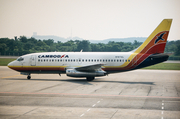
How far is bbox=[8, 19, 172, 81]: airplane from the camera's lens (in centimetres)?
3250

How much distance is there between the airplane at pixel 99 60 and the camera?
32.5 m

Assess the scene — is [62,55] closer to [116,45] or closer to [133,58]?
[133,58]

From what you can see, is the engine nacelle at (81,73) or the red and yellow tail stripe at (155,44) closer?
the engine nacelle at (81,73)

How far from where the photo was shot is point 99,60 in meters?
34.3

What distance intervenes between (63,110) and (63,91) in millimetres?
7993

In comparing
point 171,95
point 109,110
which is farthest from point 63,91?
point 171,95

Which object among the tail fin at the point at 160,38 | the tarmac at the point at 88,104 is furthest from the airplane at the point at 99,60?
the tarmac at the point at 88,104

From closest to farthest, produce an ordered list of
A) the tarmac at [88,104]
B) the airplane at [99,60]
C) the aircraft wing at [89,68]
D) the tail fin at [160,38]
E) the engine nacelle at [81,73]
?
the tarmac at [88,104]
the aircraft wing at [89,68]
the engine nacelle at [81,73]
the airplane at [99,60]
the tail fin at [160,38]

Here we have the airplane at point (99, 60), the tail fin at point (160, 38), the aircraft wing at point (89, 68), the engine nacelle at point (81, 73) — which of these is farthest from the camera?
the tail fin at point (160, 38)

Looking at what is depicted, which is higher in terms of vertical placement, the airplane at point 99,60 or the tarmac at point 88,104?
the airplane at point 99,60

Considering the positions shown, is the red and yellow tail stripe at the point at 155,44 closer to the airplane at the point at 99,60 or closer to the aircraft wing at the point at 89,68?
the airplane at the point at 99,60

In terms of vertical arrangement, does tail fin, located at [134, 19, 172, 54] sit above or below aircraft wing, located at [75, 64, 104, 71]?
above

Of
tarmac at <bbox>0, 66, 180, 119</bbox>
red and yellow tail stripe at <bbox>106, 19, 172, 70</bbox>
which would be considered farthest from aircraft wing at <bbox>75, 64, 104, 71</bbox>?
tarmac at <bbox>0, 66, 180, 119</bbox>

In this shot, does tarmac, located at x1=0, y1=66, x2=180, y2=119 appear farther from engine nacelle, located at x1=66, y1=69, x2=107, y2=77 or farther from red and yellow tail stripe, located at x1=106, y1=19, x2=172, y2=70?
red and yellow tail stripe, located at x1=106, y1=19, x2=172, y2=70
